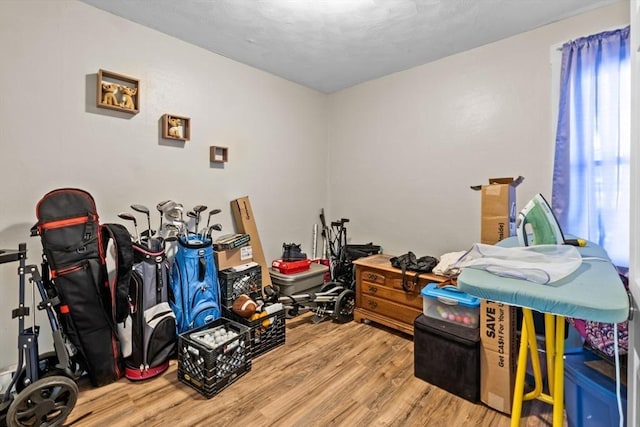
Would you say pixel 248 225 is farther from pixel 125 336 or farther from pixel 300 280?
pixel 125 336

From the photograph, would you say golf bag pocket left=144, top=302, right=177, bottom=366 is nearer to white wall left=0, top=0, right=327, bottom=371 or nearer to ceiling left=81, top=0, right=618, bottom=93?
white wall left=0, top=0, right=327, bottom=371

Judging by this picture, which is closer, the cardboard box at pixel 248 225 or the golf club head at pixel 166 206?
the golf club head at pixel 166 206

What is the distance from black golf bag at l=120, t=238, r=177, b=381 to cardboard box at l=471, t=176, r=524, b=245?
7.46 feet

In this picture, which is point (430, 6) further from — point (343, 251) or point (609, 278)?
point (343, 251)

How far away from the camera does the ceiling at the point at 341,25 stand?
6.82 feet

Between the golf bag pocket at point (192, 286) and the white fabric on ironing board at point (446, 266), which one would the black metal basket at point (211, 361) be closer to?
the golf bag pocket at point (192, 286)

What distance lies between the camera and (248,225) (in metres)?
3.07

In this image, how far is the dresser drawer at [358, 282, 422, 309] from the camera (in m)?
2.50

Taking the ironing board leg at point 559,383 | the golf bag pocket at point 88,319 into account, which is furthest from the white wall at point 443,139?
the golf bag pocket at point 88,319

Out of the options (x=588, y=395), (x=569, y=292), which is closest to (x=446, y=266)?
(x=588, y=395)

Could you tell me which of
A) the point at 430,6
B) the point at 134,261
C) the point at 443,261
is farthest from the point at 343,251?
the point at 430,6

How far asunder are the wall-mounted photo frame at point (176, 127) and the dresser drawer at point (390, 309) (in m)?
2.16

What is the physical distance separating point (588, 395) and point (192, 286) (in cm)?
239

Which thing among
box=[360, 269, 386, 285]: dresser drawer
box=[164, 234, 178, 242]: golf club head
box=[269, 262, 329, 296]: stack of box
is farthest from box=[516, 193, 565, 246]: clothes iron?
box=[164, 234, 178, 242]: golf club head
